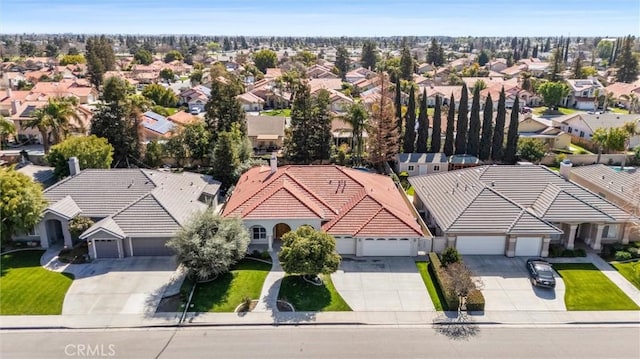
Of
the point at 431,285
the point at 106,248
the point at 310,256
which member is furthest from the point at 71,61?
the point at 431,285

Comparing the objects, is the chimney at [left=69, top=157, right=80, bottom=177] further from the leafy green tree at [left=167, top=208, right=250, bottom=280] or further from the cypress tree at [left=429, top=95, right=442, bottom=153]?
the cypress tree at [left=429, top=95, right=442, bottom=153]

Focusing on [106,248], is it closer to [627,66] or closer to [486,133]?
[486,133]

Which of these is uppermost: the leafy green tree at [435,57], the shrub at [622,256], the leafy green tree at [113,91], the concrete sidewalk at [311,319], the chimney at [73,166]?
the leafy green tree at [435,57]

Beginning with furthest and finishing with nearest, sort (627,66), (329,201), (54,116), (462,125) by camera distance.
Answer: (627,66) → (462,125) → (54,116) → (329,201)

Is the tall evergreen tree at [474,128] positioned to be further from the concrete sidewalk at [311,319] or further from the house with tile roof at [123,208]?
the house with tile roof at [123,208]

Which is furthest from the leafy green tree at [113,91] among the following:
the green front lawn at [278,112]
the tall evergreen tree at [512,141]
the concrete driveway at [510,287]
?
the tall evergreen tree at [512,141]

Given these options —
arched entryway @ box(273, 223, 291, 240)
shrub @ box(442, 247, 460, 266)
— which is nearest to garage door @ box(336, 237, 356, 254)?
arched entryway @ box(273, 223, 291, 240)

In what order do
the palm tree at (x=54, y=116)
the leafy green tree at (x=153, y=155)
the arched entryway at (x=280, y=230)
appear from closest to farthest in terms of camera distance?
1. the arched entryway at (x=280, y=230)
2. the palm tree at (x=54, y=116)
3. the leafy green tree at (x=153, y=155)
